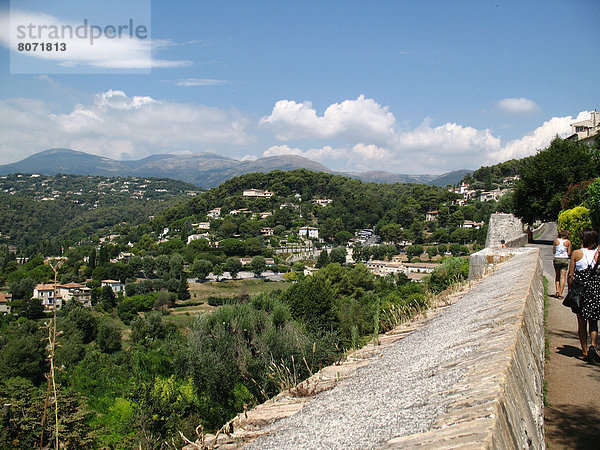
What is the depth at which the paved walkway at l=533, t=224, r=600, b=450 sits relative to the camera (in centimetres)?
251

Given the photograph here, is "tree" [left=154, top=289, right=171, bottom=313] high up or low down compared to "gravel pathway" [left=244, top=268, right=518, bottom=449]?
down

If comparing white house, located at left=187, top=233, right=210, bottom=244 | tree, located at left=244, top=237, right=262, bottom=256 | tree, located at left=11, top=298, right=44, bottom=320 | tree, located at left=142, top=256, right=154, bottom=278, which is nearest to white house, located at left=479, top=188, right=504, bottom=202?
tree, located at left=244, top=237, right=262, bottom=256

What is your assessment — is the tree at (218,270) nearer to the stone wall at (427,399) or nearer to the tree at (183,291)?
the tree at (183,291)

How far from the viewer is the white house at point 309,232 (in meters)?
77.4

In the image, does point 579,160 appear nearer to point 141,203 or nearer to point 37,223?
point 37,223

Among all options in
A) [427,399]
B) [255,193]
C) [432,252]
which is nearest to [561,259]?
[427,399]

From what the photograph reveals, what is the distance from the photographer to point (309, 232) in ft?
255

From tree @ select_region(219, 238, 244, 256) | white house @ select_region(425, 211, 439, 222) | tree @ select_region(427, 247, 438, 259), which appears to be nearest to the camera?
tree @ select_region(427, 247, 438, 259)

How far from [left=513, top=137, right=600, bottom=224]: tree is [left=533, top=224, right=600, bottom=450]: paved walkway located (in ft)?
47.4

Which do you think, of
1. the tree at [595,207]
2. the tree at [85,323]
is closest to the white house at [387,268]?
the tree at [85,323]

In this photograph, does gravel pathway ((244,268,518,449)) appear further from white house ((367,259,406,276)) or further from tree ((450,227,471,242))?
tree ((450,227,471,242))

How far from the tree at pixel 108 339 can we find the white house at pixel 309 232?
50763mm

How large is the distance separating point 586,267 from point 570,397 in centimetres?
142

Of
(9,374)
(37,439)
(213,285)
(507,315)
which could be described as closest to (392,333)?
(507,315)
